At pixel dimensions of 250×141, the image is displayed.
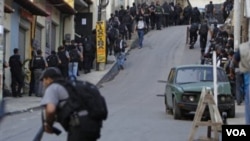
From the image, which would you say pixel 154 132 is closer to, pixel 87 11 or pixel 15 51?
pixel 15 51

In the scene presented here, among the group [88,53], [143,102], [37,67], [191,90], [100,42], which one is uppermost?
[100,42]

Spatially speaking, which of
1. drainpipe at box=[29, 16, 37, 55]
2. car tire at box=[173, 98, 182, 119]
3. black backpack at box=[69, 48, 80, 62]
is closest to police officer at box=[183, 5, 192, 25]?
black backpack at box=[69, 48, 80, 62]

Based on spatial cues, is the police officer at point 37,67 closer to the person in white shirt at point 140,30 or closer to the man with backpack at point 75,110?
the person in white shirt at point 140,30

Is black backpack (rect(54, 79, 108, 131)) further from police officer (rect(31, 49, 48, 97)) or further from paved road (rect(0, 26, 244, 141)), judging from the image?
police officer (rect(31, 49, 48, 97))

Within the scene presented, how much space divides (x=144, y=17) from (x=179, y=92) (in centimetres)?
2800

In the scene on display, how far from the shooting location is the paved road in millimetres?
16391

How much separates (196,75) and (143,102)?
544 centimetres

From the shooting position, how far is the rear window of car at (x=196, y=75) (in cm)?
2111

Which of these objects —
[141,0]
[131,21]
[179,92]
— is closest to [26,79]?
[179,92]

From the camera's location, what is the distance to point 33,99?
Result: 26984 millimetres

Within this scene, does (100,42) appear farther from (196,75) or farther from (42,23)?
(196,75)

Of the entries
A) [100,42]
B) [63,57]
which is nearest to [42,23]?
[100,42]

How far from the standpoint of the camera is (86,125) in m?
8.88

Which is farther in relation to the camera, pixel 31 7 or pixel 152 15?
pixel 152 15
